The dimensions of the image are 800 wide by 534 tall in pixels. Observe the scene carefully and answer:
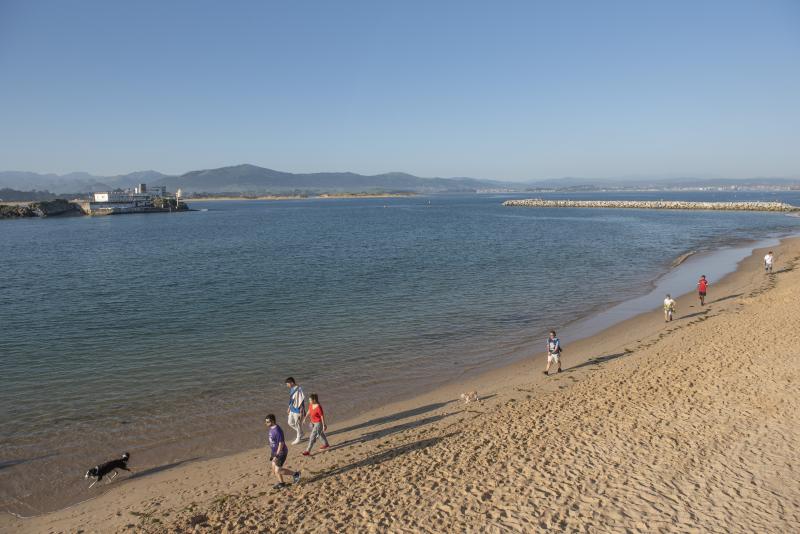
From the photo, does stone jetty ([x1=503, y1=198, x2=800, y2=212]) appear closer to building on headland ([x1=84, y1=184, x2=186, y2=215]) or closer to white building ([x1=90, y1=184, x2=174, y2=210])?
building on headland ([x1=84, y1=184, x2=186, y2=215])

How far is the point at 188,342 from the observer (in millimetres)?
20094

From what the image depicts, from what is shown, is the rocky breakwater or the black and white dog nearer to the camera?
the black and white dog

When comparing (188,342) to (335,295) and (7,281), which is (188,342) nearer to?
(335,295)

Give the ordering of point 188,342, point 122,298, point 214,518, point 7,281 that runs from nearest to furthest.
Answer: point 214,518
point 188,342
point 122,298
point 7,281

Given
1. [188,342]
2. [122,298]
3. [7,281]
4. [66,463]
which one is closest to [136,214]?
[7,281]

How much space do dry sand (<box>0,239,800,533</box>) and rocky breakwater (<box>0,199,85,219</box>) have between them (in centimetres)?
14465

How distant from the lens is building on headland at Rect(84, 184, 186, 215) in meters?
134

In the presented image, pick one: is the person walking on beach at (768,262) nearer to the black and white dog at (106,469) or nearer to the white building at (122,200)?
the black and white dog at (106,469)

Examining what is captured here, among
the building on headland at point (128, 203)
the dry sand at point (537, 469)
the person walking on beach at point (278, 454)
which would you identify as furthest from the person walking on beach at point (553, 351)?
the building on headland at point (128, 203)

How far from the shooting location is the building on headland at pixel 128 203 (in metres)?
134

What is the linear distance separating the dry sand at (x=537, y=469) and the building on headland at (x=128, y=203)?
14524 cm

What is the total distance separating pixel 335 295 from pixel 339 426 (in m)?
16.2

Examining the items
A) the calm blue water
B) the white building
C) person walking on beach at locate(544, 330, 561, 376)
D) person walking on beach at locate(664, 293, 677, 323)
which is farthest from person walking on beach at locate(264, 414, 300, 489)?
the white building

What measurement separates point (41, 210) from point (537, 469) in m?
151
